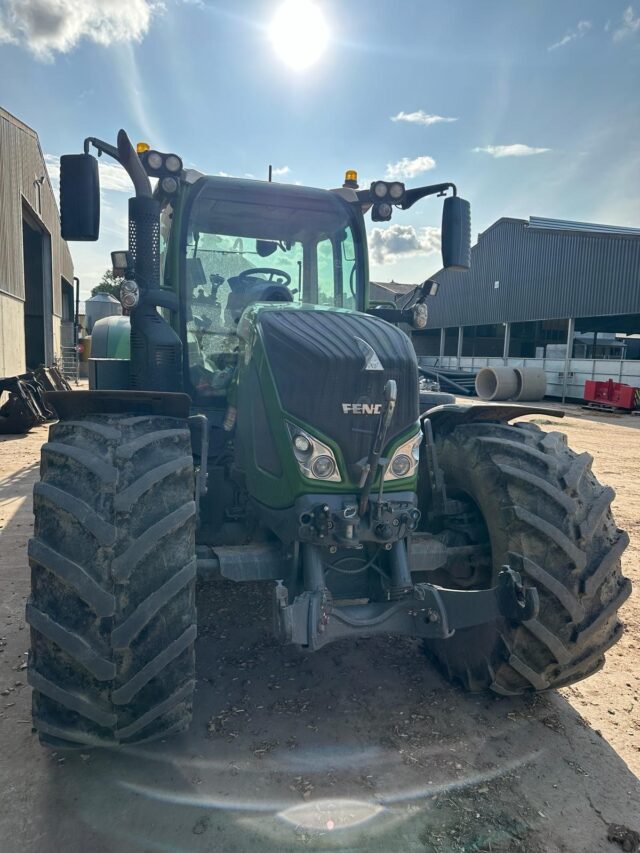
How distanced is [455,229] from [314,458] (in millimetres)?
1903

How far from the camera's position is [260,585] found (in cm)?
458

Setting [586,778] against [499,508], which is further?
[499,508]

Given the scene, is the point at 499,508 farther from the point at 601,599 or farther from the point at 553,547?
the point at 601,599

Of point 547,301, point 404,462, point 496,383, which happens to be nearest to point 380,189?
point 404,462

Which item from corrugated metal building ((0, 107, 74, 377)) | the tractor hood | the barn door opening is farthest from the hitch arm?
the barn door opening

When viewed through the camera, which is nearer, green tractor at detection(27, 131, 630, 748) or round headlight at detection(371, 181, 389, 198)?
green tractor at detection(27, 131, 630, 748)

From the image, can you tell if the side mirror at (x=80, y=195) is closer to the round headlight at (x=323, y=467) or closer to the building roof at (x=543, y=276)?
the round headlight at (x=323, y=467)

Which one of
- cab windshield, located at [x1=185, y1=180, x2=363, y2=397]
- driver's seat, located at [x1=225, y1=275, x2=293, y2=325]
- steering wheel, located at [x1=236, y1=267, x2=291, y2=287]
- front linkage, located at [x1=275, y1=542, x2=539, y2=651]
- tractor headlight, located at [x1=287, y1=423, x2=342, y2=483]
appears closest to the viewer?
front linkage, located at [x1=275, y1=542, x2=539, y2=651]

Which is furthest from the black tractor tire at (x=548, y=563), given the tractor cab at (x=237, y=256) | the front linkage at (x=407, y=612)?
the tractor cab at (x=237, y=256)

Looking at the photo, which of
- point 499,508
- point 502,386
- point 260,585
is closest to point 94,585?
point 499,508

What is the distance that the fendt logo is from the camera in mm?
2609

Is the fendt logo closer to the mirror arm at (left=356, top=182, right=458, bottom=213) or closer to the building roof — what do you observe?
the mirror arm at (left=356, top=182, right=458, bottom=213)

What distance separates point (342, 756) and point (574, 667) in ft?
3.79

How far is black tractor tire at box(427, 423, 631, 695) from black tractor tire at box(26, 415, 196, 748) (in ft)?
4.78
